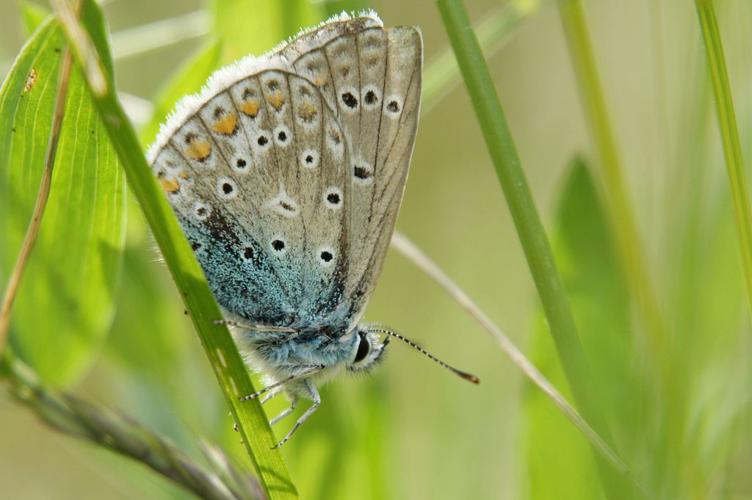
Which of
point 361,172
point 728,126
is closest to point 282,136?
point 361,172

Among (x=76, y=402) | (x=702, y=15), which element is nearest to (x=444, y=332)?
(x=76, y=402)

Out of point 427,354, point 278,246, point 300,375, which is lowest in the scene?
point 427,354

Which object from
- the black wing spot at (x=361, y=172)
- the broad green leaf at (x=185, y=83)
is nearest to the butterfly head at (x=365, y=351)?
the black wing spot at (x=361, y=172)

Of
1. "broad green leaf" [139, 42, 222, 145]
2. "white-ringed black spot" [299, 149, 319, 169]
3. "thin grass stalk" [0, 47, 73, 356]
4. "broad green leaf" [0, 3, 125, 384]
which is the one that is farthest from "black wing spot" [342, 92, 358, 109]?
"thin grass stalk" [0, 47, 73, 356]

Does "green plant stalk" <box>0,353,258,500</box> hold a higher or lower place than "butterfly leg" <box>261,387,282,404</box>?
higher

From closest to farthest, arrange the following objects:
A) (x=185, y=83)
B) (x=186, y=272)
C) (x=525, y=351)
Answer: (x=186, y=272), (x=185, y=83), (x=525, y=351)

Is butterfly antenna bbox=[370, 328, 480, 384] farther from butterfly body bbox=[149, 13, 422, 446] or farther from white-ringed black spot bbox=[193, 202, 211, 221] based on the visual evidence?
white-ringed black spot bbox=[193, 202, 211, 221]

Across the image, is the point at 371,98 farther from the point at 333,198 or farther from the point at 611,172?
the point at 611,172
